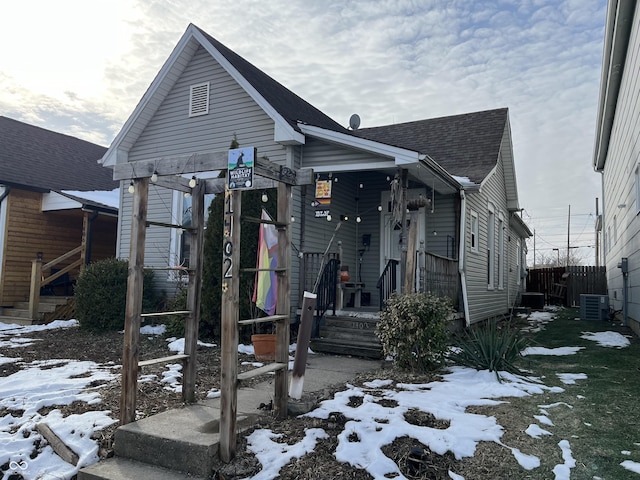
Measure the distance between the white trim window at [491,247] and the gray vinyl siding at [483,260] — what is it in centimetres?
12

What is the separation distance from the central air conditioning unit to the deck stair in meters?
7.88

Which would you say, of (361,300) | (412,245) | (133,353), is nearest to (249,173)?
(133,353)

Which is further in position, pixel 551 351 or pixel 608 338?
pixel 608 338

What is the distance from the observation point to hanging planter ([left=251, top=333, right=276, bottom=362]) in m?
6.97

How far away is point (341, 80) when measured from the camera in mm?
12664

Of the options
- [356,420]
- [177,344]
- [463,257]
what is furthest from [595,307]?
[356,420]

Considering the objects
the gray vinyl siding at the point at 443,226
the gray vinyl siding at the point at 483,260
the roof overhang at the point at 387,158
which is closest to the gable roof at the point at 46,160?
the roof overhang at the point at 387,158

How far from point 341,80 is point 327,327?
24.0ft

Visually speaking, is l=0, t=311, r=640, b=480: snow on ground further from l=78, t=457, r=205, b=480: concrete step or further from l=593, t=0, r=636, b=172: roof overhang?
l=593, t=0, r=636, b=172: roof overhang

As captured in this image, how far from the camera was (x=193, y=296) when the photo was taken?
4625 millimetres

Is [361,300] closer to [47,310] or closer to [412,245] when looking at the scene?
[412,245]

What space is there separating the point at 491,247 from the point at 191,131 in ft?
Result: 28.6

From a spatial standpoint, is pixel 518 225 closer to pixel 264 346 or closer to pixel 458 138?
pixel 458 138

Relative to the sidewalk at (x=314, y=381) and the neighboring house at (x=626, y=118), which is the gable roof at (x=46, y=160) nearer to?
the sidewalk at (x=314, y=381)
